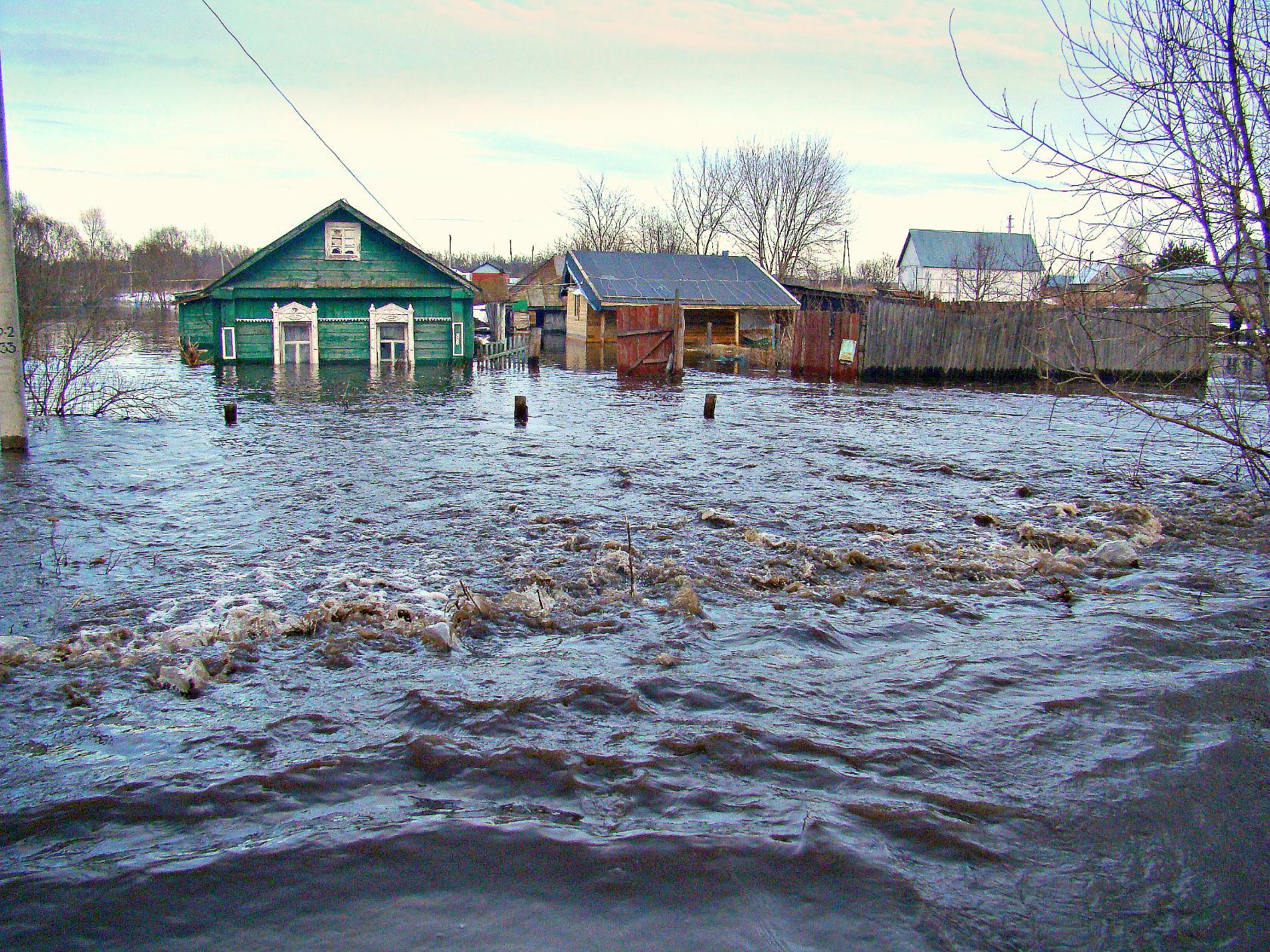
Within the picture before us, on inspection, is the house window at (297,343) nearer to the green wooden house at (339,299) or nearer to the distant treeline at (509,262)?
the green wooden house at (339,299)

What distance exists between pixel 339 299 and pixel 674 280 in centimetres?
1921

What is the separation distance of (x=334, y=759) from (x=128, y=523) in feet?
19.1

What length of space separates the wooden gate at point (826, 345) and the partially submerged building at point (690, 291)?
12286mm

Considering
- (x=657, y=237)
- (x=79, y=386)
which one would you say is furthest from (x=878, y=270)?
(x=79, y=386)

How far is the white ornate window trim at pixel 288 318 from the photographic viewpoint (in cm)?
2755

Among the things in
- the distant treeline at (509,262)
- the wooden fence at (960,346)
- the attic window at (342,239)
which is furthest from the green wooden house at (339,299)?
the distant treeline at (509,262)

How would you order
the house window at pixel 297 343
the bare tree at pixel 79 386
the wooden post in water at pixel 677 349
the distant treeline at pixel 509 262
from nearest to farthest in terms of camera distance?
1. the bare tree at pixel 79 386
2. the wooden post in water at pixel 677 349
3. the house window at pixel 297 343
4. the distant treeline at pixel 509 262

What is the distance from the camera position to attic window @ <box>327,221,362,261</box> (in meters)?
27.2

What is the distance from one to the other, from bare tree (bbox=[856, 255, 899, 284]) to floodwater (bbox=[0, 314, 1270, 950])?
57319 mm

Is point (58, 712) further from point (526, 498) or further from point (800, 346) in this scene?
point (800, 346)

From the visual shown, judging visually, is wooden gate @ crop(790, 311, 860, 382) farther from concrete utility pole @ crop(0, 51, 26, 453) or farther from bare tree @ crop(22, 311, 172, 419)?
concrete utility pole @ crop(0, 51, 26, 453)

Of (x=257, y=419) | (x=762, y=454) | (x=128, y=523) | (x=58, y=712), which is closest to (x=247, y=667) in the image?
(x=58, y=712)

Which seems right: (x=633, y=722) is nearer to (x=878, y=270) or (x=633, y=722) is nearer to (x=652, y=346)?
(x=652, y=346)

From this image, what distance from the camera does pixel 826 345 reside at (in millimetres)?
25828
